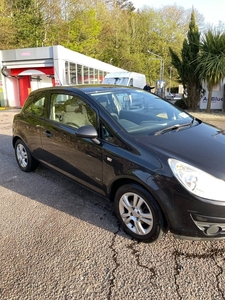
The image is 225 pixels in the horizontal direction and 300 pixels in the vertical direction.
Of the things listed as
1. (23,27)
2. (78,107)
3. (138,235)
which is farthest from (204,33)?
(23,27)

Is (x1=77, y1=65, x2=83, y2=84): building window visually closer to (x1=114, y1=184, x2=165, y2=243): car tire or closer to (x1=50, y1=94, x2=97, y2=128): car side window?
(x1=50, y1=94, x2=97, y2=128): car side window

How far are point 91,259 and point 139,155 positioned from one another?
110 centimetres

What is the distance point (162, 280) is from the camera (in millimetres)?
2113

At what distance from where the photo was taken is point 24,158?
453 cm

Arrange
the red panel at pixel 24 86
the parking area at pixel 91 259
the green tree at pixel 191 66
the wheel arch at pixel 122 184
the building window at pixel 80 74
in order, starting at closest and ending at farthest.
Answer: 1. the parking area at pixel 91 259
2. the wheel arch at pixel 122 184
3. the green tree at pixel 191 66
4. the red panel at pixel 24 86
5. the building window at pixel 80 74

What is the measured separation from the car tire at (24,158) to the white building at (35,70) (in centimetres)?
1218

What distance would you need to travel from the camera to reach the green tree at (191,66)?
12.4 metres

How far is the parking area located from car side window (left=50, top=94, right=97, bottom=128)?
1113 millimetres

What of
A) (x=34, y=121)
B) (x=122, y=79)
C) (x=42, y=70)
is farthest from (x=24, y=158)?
(x=42, y=70)

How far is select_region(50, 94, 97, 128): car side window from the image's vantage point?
3.10 m

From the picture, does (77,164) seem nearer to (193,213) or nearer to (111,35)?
(193,213)

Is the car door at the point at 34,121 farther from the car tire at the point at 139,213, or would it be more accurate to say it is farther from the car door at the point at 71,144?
the car tire at the point at 139,213

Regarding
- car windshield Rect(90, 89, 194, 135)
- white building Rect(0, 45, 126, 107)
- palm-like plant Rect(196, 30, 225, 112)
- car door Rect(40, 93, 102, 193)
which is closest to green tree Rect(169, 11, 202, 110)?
palm-like plant Rect(196, 30, 225, 112)

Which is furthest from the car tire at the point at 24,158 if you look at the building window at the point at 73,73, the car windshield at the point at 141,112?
the building window at the point at 73,73
